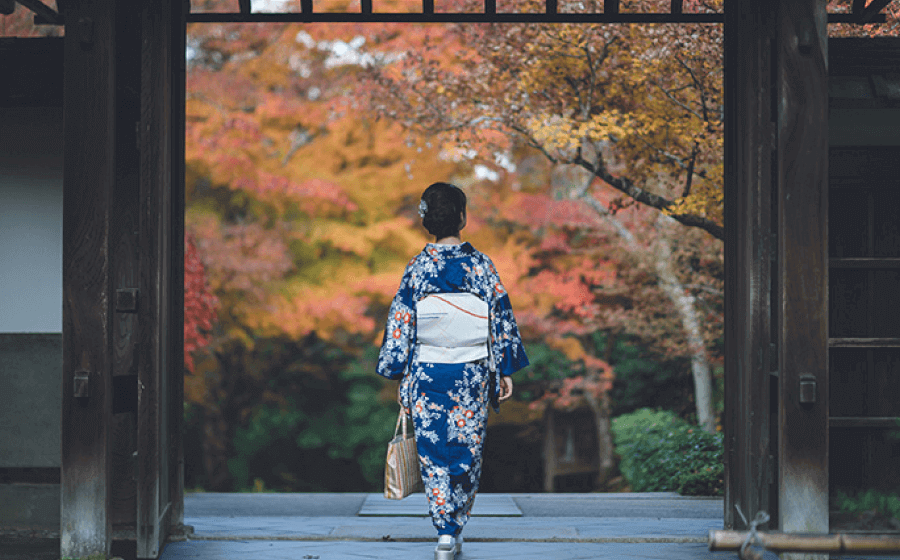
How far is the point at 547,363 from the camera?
13.2 metres

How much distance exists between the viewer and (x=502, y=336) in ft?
14.2

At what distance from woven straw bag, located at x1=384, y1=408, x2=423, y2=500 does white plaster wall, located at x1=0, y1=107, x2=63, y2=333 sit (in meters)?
2.00

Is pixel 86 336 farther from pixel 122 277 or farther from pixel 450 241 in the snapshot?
pixel 450 241

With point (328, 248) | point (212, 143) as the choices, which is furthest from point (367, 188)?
Result: point (212, 143)

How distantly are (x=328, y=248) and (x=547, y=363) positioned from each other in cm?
369

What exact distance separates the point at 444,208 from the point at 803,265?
161 centimetres

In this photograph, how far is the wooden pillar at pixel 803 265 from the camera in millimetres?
3865

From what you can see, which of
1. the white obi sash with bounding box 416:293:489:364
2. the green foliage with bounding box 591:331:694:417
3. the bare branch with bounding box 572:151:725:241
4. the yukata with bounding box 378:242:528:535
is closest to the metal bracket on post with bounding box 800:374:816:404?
the yukata with bounding box 378:242:528:535

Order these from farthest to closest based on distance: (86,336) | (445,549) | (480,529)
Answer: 1. (480,529)
2. (445,549)
3. (86,336)

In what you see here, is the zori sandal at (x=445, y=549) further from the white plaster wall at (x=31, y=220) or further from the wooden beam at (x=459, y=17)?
the wooden beam at (x=459, y=17)

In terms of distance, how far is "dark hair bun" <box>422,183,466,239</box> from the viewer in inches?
168

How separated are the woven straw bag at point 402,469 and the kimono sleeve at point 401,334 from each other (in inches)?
9.4

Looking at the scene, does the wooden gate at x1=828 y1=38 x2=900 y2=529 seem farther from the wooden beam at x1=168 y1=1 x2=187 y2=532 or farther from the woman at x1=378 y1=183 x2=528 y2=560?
the wooden beam at x1=168 y1=1 x2=187 y2=532

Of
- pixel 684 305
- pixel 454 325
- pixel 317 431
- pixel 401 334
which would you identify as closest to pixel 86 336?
pixel 401 334
